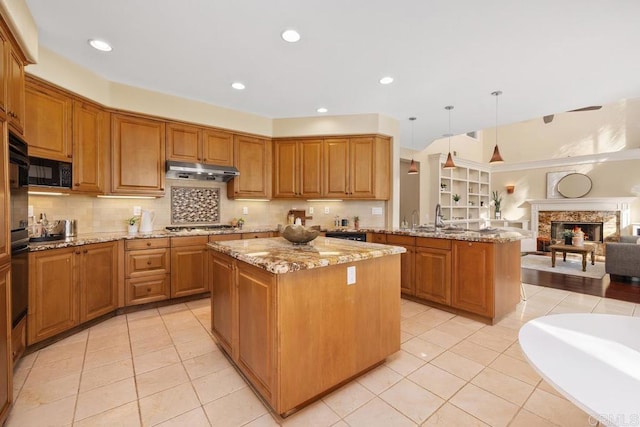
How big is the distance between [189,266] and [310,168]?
88.2 inches

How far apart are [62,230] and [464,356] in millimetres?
3963

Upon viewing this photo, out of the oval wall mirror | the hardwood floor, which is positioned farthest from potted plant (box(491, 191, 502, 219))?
the hardwood floor

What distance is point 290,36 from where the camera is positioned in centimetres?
241

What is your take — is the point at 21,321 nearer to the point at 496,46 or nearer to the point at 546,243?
the point at 496,46

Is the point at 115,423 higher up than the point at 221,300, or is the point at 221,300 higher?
the point at 221,300

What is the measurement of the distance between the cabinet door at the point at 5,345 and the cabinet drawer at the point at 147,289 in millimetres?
1521

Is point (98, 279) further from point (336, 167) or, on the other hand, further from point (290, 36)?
point (336, 167)

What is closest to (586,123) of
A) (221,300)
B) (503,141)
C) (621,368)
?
(503,141)

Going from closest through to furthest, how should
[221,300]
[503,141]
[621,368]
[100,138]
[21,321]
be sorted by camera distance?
[621,368], [21,321], [221,300], [100,138], [503,141]

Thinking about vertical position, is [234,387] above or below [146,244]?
below

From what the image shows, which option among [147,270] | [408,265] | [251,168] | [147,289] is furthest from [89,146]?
[408,265]

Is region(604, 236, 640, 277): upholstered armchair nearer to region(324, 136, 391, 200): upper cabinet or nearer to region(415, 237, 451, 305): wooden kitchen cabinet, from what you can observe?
region(415, 237, 451, 305): wooden kitchen cabinet

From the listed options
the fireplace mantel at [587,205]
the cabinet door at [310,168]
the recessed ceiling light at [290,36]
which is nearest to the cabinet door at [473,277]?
the cabinet door at [310,168]

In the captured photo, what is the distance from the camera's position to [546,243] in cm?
768
